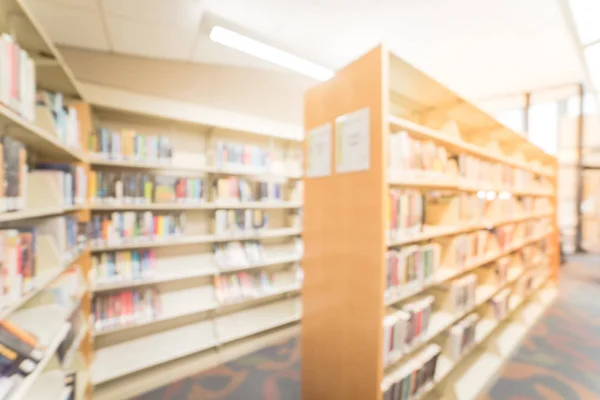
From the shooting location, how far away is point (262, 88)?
3170mm

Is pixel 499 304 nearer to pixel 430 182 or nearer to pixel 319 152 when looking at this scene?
pixel 430 182

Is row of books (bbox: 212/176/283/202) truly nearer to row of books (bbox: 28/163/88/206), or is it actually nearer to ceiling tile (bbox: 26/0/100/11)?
row of books (bbox: 28/163/88/206)

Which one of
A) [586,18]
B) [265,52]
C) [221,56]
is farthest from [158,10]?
[586,18]

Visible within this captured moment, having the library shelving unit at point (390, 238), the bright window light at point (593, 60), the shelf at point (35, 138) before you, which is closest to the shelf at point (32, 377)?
the shelf at point (35, 138)

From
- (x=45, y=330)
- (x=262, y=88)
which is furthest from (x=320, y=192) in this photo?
(x=262, y=88)

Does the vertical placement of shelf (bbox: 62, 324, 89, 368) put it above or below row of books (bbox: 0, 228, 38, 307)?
below

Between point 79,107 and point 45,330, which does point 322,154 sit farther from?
point 79,107

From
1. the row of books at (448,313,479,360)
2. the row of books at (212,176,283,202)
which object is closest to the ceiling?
the row of books at (212,176,283,202)

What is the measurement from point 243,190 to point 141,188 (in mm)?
892

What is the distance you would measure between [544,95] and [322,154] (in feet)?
21.0

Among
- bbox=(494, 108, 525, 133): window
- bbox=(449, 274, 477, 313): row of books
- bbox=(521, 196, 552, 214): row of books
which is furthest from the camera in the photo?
bbox=(494, 108, 525, 133): window

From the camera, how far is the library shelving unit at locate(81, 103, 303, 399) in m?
2.03

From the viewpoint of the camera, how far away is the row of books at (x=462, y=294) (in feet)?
6.24

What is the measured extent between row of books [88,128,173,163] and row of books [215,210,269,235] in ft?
2.30
